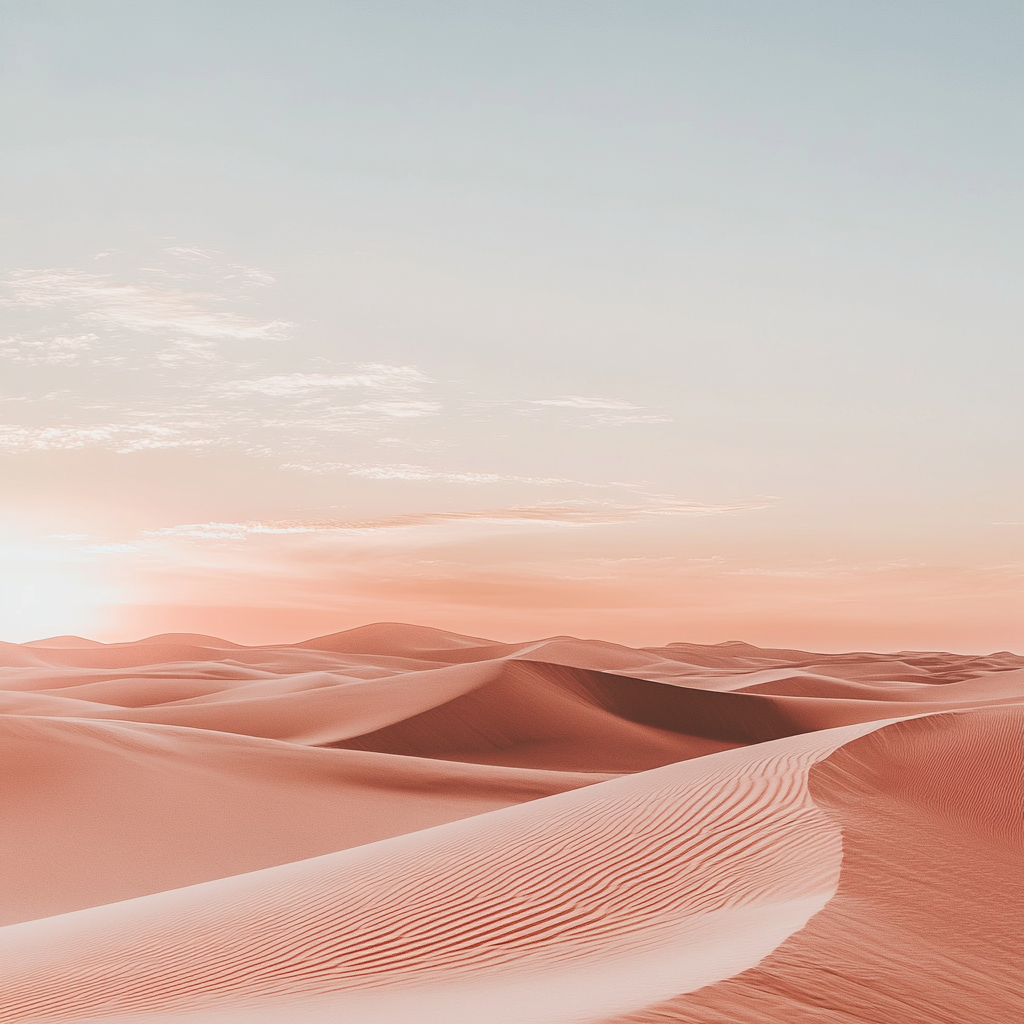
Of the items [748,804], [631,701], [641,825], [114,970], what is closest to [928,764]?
[748,804]

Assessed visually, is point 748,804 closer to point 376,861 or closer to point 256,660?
point 376,861

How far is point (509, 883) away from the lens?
23.7 ft

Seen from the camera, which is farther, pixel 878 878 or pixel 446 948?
pixel 878 878

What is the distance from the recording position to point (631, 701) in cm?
3372

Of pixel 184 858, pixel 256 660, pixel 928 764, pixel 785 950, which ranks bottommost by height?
pixel 256 660

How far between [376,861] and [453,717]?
19.9m

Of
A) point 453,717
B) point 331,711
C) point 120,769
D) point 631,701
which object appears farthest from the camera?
point 631,701

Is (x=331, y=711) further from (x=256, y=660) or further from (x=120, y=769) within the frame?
(x=256, y=660)

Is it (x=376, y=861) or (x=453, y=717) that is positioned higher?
(x=376, y=861)

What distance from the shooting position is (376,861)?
353 inches

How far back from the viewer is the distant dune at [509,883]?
5013 millimetres

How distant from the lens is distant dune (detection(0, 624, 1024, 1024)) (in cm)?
501

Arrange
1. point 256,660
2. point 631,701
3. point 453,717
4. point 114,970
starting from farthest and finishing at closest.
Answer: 1. point 256,660
2. point 631,701
3. point 453,717
4. point 114,970

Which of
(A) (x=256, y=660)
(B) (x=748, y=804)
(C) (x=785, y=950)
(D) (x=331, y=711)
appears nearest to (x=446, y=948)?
(C) (x=785, y=950)
